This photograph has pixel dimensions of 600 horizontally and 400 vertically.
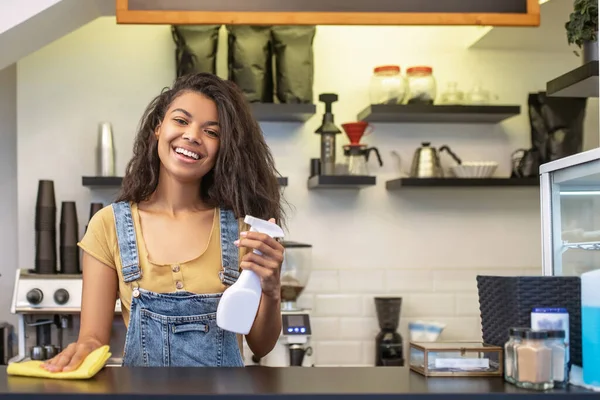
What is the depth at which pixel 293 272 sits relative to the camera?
369cm

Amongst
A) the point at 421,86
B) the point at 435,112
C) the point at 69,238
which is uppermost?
the point at 421,86

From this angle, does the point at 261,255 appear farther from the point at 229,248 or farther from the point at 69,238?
the point at 69,238

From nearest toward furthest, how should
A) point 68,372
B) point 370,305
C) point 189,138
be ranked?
1. point 68,372
2. point 189,138
3. point 370,305

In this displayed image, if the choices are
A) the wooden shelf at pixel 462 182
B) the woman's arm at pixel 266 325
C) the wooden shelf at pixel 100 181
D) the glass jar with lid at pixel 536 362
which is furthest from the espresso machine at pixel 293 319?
the glass jar with lid at pixel 536 362

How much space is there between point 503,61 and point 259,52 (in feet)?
3.94

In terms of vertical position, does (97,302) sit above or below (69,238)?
below

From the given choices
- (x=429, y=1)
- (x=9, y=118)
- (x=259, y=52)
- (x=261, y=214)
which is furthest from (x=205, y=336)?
(x=9, y=118)

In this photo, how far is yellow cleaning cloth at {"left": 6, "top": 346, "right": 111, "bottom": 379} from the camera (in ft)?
4.96

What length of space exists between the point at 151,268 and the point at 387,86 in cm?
210

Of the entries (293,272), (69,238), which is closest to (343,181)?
(293,272)

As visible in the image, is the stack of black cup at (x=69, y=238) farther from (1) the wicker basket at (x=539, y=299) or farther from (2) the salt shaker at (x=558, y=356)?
(2) the salt shaker at (x=558, y=356)

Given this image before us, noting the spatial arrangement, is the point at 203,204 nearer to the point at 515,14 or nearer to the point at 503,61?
the point at 515,14

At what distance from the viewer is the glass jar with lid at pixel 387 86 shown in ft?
12.4

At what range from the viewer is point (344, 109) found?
3.97 metres
